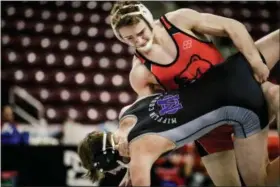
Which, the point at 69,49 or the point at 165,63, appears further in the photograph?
the point at 69,49

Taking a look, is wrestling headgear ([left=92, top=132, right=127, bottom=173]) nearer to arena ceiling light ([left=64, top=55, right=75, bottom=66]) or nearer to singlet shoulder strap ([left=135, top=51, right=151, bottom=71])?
singlet shoulder strap ([left=135, top=51, right=151, bottom=71])

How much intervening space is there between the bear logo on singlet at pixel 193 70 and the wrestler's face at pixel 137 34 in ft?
0.68

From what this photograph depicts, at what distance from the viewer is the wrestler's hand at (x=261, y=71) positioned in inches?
94.0

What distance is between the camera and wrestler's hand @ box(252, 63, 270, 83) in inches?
94.0

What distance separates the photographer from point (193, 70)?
2576mm

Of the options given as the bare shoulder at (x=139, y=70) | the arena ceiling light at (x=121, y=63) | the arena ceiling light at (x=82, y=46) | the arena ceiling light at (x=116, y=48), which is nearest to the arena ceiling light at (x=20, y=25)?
the arena ceiling light at (x=82, y=46)

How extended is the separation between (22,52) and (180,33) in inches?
218

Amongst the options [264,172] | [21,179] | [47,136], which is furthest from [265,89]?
[47,136]

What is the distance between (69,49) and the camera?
7.91 metres

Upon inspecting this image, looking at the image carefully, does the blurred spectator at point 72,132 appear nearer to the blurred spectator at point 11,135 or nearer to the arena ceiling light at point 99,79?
the blurred spectator at point 11,135

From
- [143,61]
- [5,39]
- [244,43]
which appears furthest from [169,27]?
[5,39]

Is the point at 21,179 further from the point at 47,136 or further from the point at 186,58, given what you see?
the point at 186,58

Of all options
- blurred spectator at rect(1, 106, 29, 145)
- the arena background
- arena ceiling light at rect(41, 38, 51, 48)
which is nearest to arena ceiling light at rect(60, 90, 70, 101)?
the arena background

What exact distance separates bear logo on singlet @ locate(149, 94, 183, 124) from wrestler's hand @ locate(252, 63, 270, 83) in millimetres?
325
